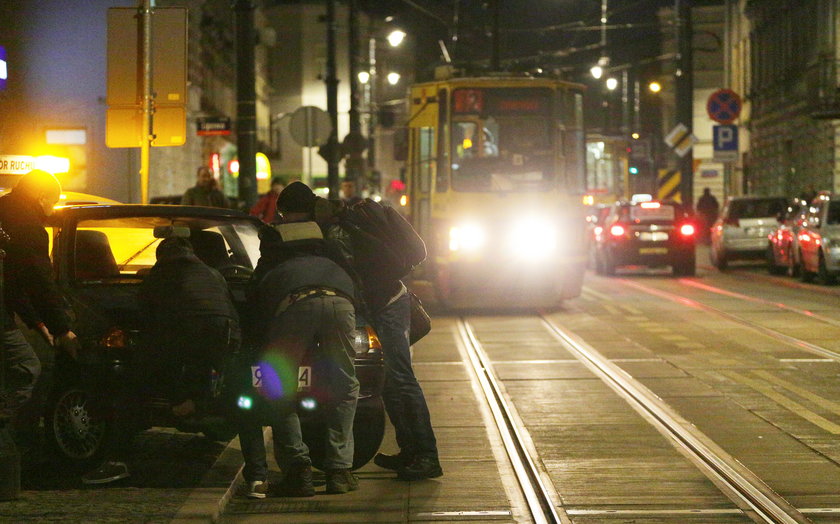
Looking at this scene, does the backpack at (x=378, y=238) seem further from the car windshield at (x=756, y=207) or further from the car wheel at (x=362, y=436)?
the car windshield at (x=756, y=207)

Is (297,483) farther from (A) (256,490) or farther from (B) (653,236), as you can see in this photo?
(B) (653,236)

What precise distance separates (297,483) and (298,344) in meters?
0.75

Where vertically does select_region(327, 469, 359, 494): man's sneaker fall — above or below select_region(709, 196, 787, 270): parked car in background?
below

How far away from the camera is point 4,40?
27.4m

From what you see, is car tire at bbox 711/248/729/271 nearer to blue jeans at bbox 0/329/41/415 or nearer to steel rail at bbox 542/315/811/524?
steel rail at bbox 542/315/811/524

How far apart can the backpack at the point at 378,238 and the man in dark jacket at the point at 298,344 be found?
1.03 ft

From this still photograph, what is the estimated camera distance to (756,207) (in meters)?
33.2

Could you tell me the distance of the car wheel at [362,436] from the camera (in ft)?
27.1

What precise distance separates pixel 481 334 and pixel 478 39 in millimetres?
68759

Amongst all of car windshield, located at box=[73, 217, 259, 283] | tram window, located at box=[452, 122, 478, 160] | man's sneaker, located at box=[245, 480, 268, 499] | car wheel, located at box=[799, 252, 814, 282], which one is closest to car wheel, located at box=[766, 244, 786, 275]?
car wheel, located at box=[799, 252, 814, 282]

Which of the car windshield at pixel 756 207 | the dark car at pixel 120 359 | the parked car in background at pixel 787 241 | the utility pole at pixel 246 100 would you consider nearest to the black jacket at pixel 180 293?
the dark car at pixel 120 359

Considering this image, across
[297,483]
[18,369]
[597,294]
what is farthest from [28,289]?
[597,294]

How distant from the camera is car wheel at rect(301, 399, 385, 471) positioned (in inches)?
325

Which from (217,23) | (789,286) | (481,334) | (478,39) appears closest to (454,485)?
(481,334)
